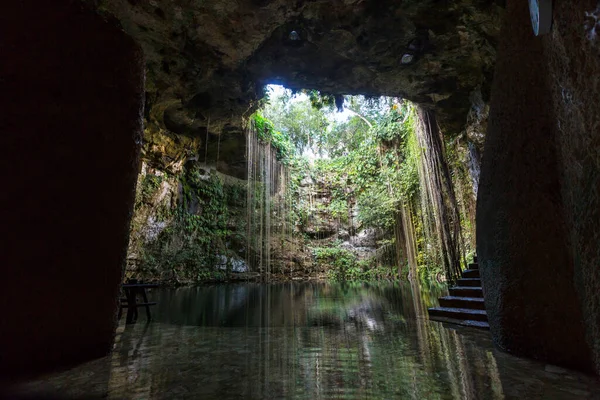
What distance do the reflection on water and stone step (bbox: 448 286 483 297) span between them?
0.75 metres

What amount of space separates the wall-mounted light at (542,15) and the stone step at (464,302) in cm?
278

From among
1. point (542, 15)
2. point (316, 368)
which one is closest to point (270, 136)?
point (316, 368)

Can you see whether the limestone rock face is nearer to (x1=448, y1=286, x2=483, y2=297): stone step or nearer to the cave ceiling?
the cave ceiling

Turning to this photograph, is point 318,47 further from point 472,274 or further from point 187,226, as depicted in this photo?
point 187,226

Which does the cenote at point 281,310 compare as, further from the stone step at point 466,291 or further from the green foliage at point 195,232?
the green foliage at point 195,232

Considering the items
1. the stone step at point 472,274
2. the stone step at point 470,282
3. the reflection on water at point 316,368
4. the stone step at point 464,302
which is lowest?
the reflection on water at point 316,368

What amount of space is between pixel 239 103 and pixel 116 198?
7.56 meters

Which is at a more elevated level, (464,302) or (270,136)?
(270,136)

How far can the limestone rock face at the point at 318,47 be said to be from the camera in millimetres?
5551

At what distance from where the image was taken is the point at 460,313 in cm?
341

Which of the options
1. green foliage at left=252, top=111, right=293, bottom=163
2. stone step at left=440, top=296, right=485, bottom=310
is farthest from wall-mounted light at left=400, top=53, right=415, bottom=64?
green foliage at left=252, top=111, right=293, bottom=163

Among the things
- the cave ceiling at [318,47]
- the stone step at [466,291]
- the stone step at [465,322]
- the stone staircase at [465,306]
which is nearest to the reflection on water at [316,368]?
the stone step at [465,322]

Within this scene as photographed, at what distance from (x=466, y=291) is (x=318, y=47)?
566 centimetres

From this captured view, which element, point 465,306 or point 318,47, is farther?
point 318,47
